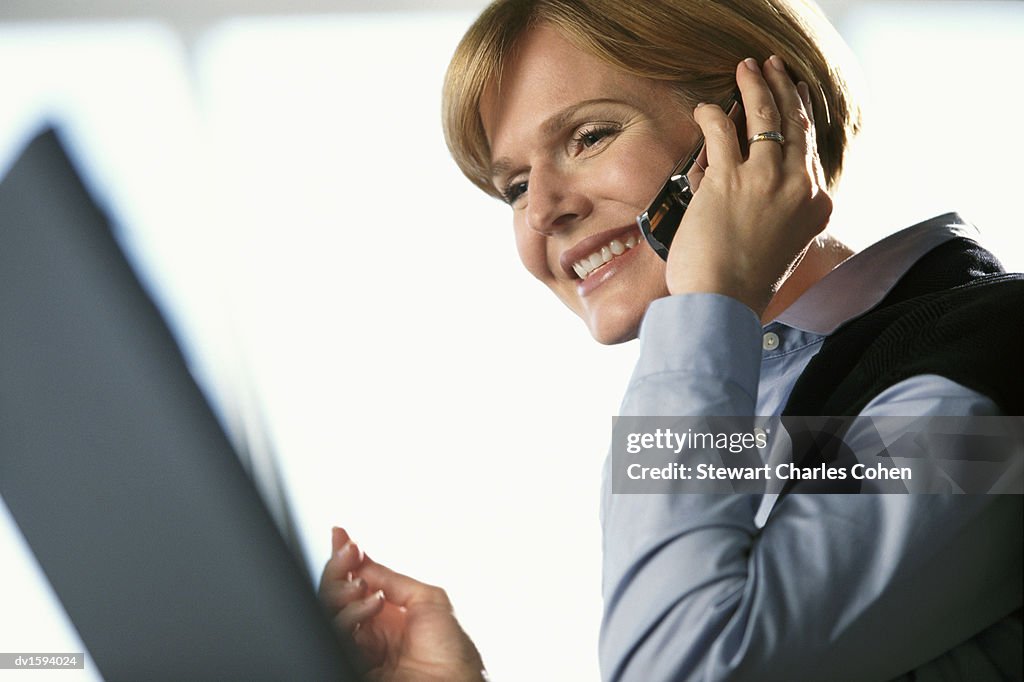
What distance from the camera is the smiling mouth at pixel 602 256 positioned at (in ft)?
3.52

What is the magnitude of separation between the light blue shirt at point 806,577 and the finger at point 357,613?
1.10 feet

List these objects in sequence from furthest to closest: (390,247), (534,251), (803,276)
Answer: (390,247), (534,251), (803,276)

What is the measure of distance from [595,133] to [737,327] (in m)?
0.42

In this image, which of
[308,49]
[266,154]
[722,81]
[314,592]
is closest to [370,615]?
[314,592]

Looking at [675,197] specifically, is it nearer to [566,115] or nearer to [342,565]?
[566,115]

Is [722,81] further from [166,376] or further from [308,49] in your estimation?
[308,49]

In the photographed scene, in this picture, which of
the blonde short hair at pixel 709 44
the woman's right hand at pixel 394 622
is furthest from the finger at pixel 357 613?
the blonde short hair at pixel 709 44

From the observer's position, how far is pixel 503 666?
5.80 ft

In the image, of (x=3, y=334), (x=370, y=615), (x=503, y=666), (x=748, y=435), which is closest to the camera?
(x=748, y=435)

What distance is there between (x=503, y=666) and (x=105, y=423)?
94cm

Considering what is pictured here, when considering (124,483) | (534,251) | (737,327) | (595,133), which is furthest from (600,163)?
(124,483)

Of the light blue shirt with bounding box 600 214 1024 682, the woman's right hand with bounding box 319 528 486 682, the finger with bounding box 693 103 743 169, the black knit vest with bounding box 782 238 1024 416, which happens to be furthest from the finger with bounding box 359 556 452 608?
the finger with bounding box 693 103 743 169

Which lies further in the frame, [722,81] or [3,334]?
[3,334]

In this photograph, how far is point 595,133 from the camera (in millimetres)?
1078
